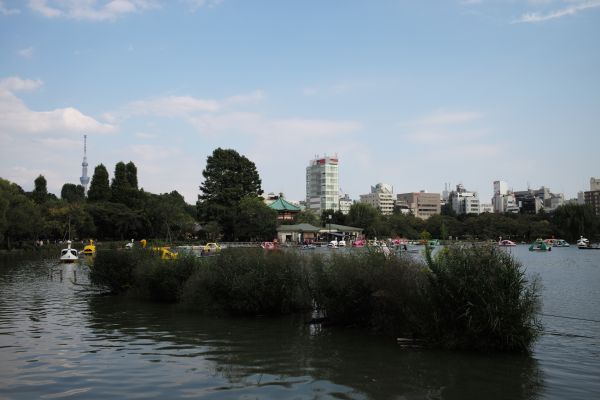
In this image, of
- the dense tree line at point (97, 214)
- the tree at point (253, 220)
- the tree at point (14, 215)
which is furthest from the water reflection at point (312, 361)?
the tree at point (253, 220)

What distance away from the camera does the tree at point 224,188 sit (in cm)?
9475

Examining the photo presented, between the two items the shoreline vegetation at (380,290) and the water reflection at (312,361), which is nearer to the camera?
the water reflection at (312,361)

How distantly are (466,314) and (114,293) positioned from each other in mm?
20186

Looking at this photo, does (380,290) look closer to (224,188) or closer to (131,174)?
(224,188)

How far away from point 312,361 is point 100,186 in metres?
101

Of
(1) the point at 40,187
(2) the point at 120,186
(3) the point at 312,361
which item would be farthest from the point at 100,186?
(3) the point at 312,361

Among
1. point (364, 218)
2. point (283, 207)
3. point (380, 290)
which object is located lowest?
point (380, 290)

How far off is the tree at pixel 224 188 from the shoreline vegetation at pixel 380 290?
70530 millimetres

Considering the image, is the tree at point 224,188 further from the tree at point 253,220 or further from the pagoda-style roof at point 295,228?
the pagoda-style roof at point 295,228

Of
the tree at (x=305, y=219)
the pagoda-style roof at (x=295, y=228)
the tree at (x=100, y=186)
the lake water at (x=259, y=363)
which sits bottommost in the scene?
the lake water at (x=259, y=363)

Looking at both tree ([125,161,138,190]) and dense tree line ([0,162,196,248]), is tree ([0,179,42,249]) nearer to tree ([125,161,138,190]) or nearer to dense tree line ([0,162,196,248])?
dense tree line ([0,162,196,248])

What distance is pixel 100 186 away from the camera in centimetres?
10444

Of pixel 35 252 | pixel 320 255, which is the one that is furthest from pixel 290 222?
pixel 320 255

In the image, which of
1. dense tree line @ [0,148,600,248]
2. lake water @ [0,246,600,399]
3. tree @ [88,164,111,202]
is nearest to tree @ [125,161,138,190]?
dense tree line @ [0,148,600,248]
